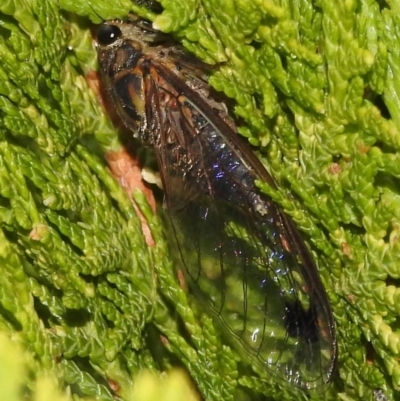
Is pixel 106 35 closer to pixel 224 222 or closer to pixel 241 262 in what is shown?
pixel 224 222

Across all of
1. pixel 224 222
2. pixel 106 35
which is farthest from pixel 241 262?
pixel 106 35

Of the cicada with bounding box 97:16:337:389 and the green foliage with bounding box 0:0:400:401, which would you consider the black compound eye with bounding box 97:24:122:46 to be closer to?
the cicada with bounding box 97:16:337:389

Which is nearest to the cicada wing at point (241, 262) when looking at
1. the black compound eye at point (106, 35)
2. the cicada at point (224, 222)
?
the cicada at point (224, 222)

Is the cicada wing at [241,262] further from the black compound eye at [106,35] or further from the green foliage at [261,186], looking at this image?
the black compound eye at [106,35]

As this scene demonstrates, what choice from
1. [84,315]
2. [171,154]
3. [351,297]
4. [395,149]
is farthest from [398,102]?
[84,315]

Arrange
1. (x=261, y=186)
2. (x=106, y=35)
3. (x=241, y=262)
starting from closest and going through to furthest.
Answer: (x=261, y=186)
(x=241, y=262)
(x=106, y=35)

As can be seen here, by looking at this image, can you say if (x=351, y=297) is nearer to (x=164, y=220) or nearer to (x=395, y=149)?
(x=395, y=149)

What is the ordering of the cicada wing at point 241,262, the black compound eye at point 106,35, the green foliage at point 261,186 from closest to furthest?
the green foliage at point 261,186 → the cicada wing at point 241,262 → the black compound eye at point 106,35
